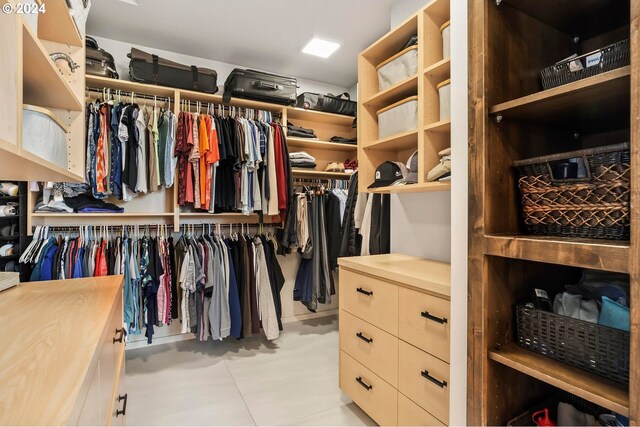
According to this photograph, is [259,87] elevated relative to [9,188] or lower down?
elevated

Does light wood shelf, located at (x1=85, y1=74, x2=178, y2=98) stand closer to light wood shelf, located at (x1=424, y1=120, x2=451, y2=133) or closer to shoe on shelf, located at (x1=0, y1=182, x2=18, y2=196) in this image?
shoe on shelf, located at (x1=0, y1=182, x2=18, y2=196)

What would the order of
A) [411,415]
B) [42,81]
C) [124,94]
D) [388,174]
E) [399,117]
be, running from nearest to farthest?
[42,81], [411,415], [399,117], [388,174], [124,94]

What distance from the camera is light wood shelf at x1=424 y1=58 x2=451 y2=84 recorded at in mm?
1488

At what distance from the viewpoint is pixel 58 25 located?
4.17 feet

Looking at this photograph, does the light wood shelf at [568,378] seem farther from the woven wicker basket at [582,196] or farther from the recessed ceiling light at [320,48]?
the recessed ceiling light at [320,48]

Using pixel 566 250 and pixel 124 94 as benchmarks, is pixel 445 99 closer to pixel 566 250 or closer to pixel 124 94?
pixel 566 250

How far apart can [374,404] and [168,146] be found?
2.36 m

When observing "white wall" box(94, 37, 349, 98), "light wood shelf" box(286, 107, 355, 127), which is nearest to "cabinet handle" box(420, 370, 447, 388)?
"light wood shelf" box(286, 107, 355, 127)

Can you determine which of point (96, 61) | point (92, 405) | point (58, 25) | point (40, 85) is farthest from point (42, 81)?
point (96, 61)

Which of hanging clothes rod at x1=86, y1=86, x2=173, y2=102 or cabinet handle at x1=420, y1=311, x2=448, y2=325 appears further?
hanging clothes rod at x1=86, y1=86, x2=173, y2=102

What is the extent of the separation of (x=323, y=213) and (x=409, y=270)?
1589 millimetres

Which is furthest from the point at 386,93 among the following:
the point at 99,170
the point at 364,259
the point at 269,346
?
the point at 269,346

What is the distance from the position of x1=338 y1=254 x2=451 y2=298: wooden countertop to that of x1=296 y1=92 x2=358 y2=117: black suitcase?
6.47 ft

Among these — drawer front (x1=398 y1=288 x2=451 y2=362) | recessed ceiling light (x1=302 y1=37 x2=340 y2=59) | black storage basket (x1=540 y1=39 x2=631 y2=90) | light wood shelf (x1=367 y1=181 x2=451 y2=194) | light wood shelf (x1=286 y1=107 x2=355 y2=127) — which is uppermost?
recessed ceiling light (x1=302 y1=37 x2=340 y2=59)
